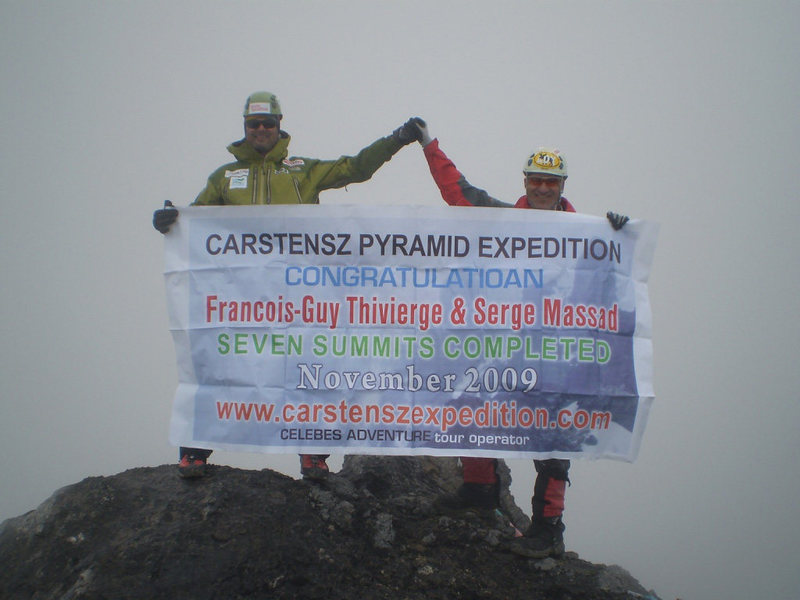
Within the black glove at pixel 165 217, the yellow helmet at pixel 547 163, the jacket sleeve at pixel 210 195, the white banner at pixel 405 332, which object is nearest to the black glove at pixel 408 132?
the white banner at pixel 405 332

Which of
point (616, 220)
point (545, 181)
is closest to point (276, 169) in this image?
point (545, 181)

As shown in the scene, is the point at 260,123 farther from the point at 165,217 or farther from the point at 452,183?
the point at 452,183

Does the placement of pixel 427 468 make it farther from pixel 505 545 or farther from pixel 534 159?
pixel 534 159

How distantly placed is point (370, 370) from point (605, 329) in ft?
5.12

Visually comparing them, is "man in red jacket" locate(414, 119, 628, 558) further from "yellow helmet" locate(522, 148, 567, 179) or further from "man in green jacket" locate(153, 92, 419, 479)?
"man in green jacket" locate(153, 92, 419, 479)

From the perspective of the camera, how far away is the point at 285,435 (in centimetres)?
471

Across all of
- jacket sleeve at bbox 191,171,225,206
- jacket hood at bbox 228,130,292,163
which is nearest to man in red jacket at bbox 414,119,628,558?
jacket hood at bbox 228,130,292,163

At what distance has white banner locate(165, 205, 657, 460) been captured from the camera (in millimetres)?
4723

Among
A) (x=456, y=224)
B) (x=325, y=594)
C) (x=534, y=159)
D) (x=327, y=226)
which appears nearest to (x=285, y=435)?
(x=325, y=594)

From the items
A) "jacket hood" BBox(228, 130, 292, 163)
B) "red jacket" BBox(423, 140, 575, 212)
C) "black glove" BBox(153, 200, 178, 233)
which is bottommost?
"black glove" BBox(153, 200, 178, 233)

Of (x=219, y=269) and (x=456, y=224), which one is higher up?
(x=456, y=224)

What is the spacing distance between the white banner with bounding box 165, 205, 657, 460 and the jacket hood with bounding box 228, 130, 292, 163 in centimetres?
56

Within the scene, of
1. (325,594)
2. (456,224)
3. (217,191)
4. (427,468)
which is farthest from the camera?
(427,468)

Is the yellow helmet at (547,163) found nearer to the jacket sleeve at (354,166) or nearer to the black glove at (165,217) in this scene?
the jacket sleeve at (354,166)
